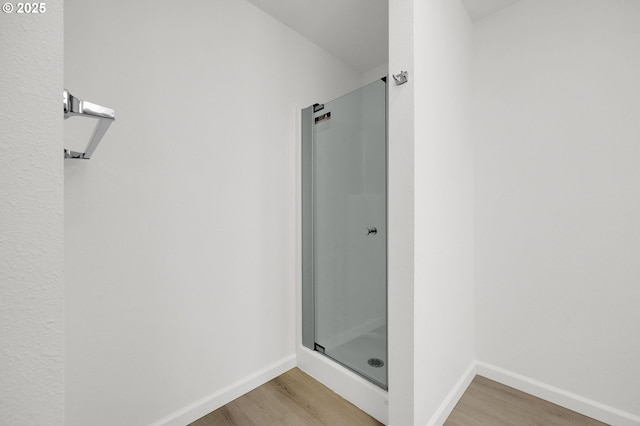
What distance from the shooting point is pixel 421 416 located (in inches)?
51.8

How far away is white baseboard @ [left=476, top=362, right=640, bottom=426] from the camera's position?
1461mm

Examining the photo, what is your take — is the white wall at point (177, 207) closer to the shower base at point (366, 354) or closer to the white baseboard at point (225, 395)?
the white baseboard at point (225, 395)

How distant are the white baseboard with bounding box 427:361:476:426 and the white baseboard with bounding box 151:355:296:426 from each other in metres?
0.98

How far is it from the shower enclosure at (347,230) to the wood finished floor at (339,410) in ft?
0.78

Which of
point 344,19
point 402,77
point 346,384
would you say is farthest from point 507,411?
point 344,19

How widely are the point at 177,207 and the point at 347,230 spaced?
40.9 inches

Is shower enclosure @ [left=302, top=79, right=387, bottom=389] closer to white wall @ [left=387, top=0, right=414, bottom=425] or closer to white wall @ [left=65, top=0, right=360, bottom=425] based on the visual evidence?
white wall @ [left=65, top=0, right=360, bottom=425]

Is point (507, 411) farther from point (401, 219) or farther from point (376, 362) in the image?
point (401, 219)

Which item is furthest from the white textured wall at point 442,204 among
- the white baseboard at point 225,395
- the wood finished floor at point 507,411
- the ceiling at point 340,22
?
the white baseboard at point 225,395

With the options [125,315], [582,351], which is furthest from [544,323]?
[125,315]

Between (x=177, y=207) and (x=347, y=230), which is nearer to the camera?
(x=177, y=207)

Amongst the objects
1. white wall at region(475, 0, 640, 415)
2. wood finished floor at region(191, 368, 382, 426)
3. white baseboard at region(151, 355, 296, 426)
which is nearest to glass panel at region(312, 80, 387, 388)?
wood finished floor at region(191, 368, 382, 426)

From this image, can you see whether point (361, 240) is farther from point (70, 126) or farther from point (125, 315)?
point (70, 126)

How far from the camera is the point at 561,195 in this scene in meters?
1.67
